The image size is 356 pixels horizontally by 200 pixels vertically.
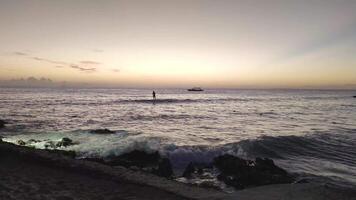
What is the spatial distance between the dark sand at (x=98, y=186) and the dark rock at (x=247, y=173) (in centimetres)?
129

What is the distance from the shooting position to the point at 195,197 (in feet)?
29.3

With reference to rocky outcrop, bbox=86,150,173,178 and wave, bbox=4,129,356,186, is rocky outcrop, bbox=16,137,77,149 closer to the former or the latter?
wave, bbox=4,129,356,186

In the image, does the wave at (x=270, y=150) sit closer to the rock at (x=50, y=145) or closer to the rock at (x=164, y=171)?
the rock at (x=50, y=145)

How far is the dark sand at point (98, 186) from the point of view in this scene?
8547 millimetres

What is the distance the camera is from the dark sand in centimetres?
855

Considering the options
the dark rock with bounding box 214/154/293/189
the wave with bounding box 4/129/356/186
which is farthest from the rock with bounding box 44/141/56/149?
the dark rock with bounding box 214/154/293/189

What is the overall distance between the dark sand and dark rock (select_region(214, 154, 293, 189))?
1291 mm

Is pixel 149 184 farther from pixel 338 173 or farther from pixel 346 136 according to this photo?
pixel 346 136

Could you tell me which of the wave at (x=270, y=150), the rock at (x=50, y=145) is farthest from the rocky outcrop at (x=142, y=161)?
the rock at (x=50, y=145)

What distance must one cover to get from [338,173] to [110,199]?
10941mm

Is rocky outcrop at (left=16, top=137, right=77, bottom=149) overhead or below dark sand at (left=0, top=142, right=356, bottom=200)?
below

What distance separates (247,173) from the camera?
1225cm

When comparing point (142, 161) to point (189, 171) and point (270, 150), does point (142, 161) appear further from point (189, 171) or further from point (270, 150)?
point (270, 150)

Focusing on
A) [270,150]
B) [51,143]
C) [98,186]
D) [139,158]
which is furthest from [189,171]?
[51,143]
